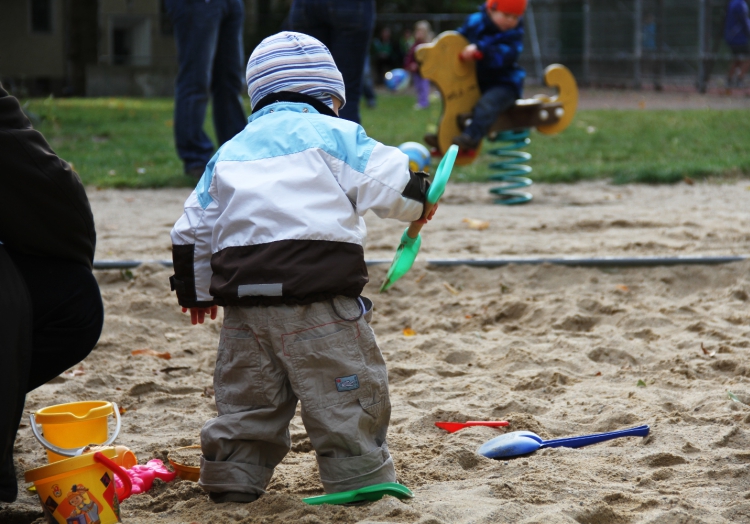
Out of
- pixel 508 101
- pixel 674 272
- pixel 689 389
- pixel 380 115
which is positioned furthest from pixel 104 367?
pixel 380 115

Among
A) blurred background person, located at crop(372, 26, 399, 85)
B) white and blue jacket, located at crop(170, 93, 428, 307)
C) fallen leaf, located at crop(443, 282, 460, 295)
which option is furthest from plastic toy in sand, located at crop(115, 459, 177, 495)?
blurred background person, located at crop(372, 26, 399, 85)

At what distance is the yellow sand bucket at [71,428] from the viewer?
7.47 feet

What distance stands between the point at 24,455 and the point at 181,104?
413 cm

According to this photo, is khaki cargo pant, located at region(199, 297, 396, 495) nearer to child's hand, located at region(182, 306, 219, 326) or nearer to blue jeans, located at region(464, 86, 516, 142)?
child's hand, located at region(182, 306, 219, 326)

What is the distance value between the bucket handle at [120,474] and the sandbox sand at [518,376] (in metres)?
0.05

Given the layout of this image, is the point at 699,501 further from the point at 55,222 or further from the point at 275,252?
the point at 55,222

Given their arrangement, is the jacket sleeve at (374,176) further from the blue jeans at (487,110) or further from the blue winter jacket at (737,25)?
the blue winter jacket at (737,25)

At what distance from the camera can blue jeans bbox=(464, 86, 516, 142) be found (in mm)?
6402

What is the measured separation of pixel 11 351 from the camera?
201 centimetres

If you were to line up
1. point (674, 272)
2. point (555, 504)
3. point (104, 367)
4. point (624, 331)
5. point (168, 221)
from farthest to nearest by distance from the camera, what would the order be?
point (168, 221), point (674, 272), point (624, 331), point (104, 367), point (555, 504)

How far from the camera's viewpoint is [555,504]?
2150 millimetres

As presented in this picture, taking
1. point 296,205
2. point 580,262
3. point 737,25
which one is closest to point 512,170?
point 580,262

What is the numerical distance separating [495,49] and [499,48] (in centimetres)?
3

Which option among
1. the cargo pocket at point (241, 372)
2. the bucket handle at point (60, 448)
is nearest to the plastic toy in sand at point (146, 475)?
the bucket handle at point (60, 448)
